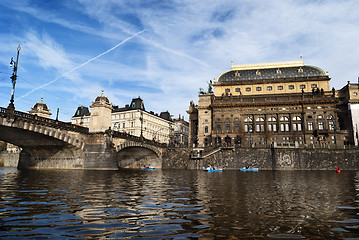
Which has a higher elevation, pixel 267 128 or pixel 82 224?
pixel 267 128

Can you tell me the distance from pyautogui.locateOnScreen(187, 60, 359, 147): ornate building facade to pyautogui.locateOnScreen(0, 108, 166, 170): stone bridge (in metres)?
28.7

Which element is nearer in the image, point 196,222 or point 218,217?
point 196,222

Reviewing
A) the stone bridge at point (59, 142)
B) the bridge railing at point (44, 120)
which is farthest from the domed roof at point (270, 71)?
the bridge railing at point (44, 120)

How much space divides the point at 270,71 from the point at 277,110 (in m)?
16.8

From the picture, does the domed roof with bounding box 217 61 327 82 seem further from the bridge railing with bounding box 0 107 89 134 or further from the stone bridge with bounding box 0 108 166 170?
the bridge railing with bounding box 0 107 89 134

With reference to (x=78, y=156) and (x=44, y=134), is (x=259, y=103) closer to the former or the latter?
(x=78, y=156)

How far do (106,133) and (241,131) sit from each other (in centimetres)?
3976

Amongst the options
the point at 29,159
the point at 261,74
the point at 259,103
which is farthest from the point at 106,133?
the point at 261,74

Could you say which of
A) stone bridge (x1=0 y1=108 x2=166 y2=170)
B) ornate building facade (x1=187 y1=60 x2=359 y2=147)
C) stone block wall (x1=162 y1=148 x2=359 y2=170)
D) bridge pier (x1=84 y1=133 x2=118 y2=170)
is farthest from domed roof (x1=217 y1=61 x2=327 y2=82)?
bridge pier (x1=84 y1=133 x2=118 y2=170)

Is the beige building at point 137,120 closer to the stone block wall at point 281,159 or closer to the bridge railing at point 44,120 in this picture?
the stone block wall at point 281,159

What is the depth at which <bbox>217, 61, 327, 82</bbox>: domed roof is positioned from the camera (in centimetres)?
7469

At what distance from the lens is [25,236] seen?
17.2 ft

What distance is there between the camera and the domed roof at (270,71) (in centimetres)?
7469

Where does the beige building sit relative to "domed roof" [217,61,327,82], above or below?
below
